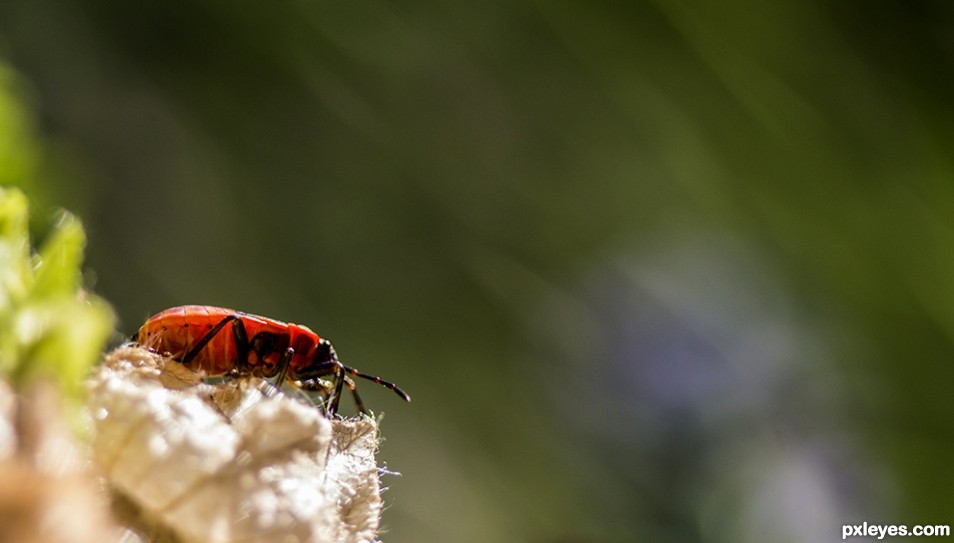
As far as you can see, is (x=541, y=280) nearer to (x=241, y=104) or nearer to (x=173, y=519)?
(x=241, y=104)

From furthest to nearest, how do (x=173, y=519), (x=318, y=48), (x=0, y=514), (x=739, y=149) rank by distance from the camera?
(x=318, y=48)
(x=739, y=149)
(x=173, y=519)
(x=0, y=514)

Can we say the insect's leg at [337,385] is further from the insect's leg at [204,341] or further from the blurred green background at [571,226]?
the blurred green background at [571,226]

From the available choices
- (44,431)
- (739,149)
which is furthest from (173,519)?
(739,149)

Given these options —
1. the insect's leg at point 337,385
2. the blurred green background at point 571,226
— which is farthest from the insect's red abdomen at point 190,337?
the blurred green background at point 571,226

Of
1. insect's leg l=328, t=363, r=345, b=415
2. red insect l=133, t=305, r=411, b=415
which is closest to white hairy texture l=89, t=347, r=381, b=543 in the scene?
red insect l=133, t=305, r=411, b=415

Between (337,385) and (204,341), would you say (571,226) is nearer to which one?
(337,385)

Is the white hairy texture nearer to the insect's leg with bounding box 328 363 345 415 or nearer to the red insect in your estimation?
the red insect
